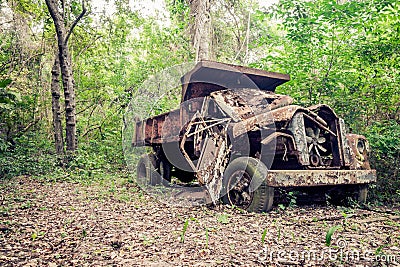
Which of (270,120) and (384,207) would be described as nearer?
(270,120)

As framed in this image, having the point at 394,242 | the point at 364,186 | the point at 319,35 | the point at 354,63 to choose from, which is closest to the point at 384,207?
the point at 364,186

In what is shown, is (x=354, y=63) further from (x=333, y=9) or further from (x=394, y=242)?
(x=394, y=242)

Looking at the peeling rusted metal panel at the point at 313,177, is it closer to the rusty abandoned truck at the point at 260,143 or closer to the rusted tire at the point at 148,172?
the rusty abandoned truck at the point at 260,143

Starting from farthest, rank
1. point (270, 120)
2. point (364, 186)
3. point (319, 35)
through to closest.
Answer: point (319, 35) → point (364, 186) → point (270, 120)

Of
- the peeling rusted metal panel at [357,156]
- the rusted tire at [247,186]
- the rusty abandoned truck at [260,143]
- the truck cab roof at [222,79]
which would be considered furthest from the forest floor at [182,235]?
the truck cab roof at [222,79]

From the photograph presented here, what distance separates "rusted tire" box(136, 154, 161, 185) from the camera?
8.32 meters

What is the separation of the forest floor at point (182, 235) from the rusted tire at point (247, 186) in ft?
0.51

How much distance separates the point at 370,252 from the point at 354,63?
535 centimetres

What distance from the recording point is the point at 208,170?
5453 mm

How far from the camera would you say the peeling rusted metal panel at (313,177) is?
446 centimetres
